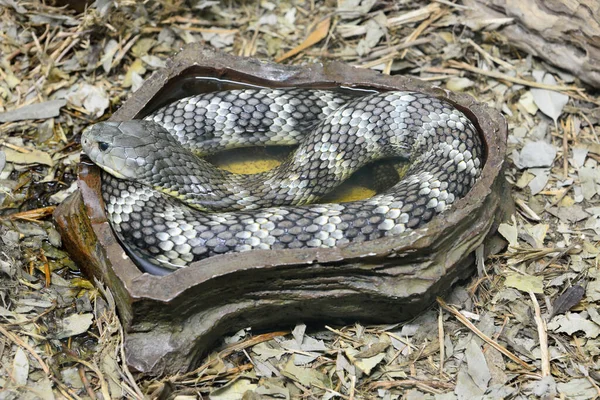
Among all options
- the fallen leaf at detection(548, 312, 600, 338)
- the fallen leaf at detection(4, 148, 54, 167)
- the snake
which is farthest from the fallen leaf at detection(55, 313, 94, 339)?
the fallen leaf at detection(548, 312, 600, 338)

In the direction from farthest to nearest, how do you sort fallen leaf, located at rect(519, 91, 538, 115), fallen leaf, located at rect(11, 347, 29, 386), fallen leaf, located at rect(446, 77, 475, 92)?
fallen leaf, located at rect(446, 77, 475, 92) → fallen leaf, located at rect(519, 91, 538, 115) → fallen leaf, located at rect(11, 347, 29, 386)

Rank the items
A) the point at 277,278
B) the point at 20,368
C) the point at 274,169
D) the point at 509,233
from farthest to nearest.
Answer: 1. the point at 274,169
2. the point at 509,233
3. the point at 20,368
4. the point at 277,278

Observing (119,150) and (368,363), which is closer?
(368,363)

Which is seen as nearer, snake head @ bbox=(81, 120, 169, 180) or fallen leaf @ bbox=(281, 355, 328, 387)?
fallen leaf @ bbox=(281, 355, 328, 387)

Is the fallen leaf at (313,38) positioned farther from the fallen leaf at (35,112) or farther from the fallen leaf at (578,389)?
the fallen leaf at (578,389)

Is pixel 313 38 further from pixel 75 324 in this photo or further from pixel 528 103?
pixel 75 324

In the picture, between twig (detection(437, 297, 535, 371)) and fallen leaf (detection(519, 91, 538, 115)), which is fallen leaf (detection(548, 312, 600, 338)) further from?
fallen leaf (detection(519, 91, 538, 115))

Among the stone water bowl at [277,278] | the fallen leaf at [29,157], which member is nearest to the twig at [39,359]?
the stone water bowl at [277,278]

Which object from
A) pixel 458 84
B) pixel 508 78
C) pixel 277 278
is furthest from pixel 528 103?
pixel 277 278
